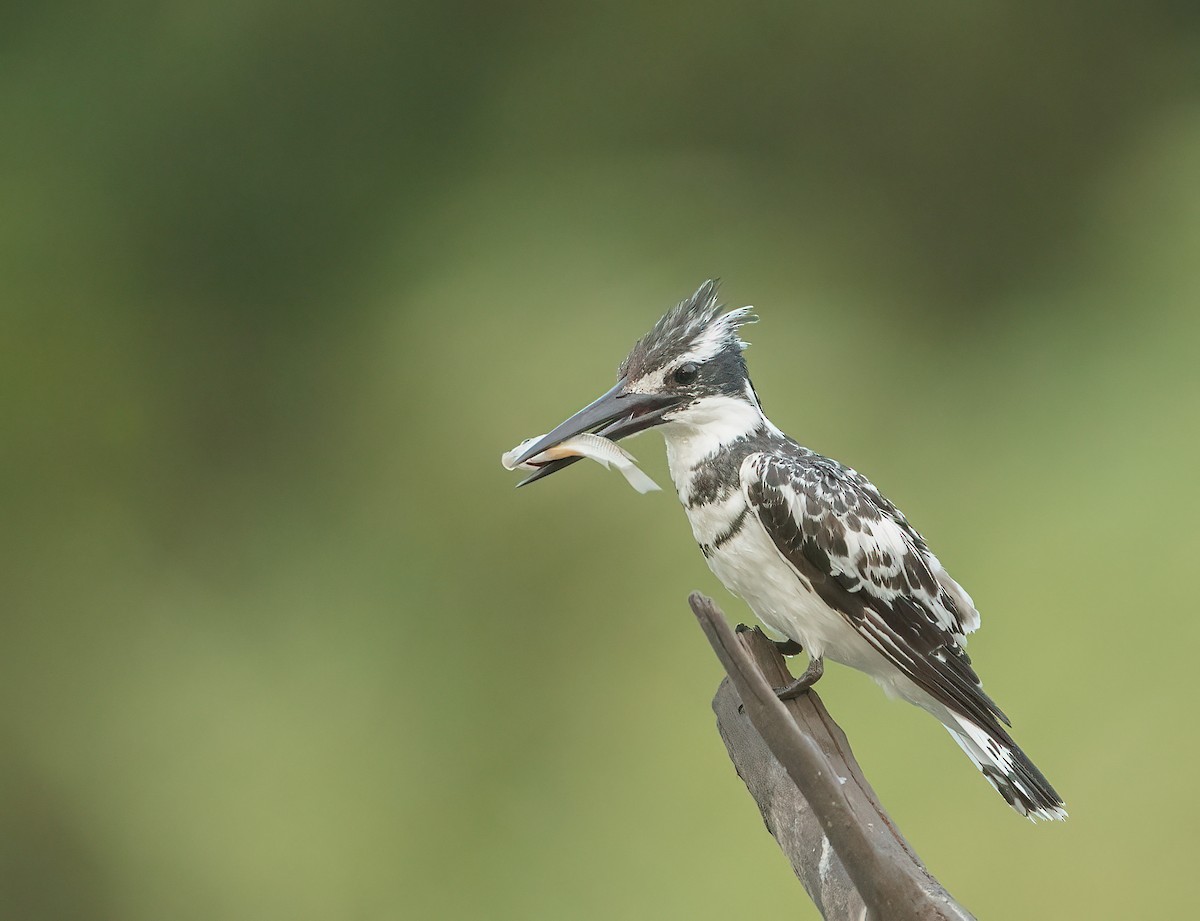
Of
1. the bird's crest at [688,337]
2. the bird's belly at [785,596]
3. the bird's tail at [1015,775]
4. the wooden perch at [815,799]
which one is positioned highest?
the bird's crest at [688,337]

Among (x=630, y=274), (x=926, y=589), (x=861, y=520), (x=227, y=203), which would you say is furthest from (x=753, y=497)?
(x=227, y=203)

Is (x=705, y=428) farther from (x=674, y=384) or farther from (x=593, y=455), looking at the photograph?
(x=593, y=455)

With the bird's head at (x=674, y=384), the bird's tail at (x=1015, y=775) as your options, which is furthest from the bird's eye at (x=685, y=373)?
the bird's tail at (x=1015, y=775)

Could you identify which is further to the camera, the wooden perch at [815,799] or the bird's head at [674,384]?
the bird's head at [674,384]

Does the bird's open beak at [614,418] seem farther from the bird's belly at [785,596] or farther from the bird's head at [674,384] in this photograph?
the bird's belly at [785,596]

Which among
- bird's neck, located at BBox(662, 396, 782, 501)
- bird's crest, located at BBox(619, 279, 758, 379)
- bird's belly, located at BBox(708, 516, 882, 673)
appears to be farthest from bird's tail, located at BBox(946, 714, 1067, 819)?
bird's crest, located at BBox(619, 279, 758, 379)

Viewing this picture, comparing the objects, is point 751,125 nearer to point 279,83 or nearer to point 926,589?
point 279,83

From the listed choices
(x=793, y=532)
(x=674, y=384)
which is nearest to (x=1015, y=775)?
(x=793, y=532)
